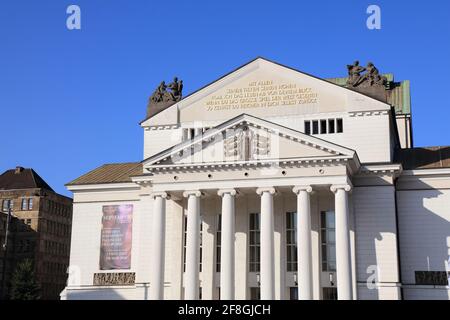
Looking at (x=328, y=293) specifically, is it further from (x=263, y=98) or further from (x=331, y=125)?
(x=263, y=98)

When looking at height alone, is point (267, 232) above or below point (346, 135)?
below

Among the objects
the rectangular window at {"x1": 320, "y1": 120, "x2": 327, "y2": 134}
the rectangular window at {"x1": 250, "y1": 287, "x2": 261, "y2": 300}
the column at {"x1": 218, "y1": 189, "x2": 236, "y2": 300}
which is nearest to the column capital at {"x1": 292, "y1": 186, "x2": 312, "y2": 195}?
the column at {"x1": 218, "y1": 189, "x2": 236, "y2": 300}

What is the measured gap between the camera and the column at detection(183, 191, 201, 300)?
131 ft

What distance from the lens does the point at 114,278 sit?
153ft

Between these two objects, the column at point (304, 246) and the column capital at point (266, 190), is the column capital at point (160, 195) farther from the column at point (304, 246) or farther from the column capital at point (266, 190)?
the column at point (304, 246)

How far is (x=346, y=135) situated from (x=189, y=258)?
14.6 m

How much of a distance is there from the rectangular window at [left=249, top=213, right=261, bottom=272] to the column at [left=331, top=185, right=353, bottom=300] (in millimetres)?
7023

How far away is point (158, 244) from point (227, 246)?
16.8 ft

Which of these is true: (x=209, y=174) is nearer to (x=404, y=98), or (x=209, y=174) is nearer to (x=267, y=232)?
(x=267, y=232)

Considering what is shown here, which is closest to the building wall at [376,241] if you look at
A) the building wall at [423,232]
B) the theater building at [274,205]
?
the theater building at [274,205]

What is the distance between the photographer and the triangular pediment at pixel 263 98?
44719 millimetres

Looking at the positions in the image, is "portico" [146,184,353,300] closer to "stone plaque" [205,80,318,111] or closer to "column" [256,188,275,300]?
"column" [256,188,275,300]
